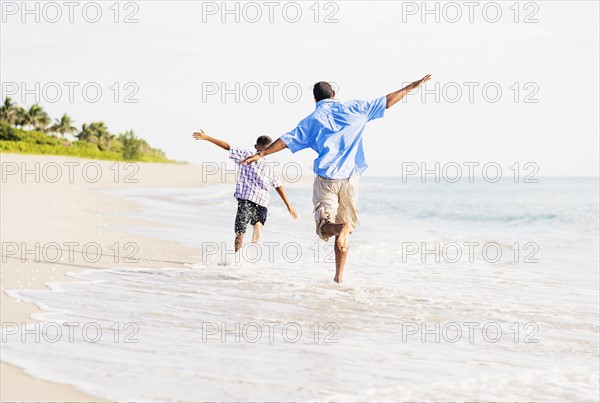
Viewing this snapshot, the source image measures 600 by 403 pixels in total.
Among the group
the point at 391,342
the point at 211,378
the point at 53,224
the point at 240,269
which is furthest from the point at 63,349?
the point at 53,224

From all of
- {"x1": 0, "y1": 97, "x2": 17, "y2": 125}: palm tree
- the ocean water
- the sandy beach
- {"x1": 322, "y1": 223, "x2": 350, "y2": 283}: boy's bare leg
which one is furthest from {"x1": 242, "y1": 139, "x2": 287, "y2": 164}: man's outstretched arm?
{"x1": 0, "y1": 97, "x2": 17, "y2": 125}: palm tree

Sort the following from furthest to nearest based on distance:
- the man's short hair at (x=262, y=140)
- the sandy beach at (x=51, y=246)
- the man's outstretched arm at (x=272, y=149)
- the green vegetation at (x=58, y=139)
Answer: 1. the green vegetation at (x=58, y=139)
2. the man's short hair at (x=262, y=140)
3. the man's outstretched arm at (x=272, y=149)
4. the sandy beach at (x=51, y=246)

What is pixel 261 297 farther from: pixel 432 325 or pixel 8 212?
pixel 8 212

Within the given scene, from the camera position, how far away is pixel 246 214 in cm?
900

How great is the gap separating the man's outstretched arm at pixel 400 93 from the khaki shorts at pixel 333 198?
781 millimetres

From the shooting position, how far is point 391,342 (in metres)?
4.71

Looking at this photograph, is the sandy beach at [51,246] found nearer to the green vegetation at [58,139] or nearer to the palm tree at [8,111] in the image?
the green vegetation at [58,139]

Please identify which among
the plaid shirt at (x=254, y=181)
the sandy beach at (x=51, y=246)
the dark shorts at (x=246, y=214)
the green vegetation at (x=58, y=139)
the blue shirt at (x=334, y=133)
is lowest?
the sandy beach at (x=51, y=246)

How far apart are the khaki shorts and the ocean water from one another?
0.70m

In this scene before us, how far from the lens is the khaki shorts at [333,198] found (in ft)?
22.6

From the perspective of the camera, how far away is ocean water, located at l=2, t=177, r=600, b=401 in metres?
3.64

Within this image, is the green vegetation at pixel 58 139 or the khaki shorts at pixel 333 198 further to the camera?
the green vegetation at pixel 58 139

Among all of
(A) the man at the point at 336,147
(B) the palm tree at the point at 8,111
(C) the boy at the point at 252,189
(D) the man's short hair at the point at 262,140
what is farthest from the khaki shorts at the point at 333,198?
(B) the palm tree at the point at 8,111

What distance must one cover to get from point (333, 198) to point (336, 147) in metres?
0.51
